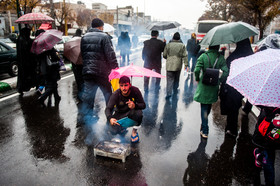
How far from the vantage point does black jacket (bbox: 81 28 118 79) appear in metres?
3.95

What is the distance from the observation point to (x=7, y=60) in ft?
27.0

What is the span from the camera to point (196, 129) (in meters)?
4.30

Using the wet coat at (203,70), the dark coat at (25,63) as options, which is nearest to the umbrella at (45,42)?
the dark coat at (25,63)

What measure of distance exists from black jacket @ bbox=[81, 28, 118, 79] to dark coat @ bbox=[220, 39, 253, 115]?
220 centimetres

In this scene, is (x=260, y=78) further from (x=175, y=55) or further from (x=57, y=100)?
(x=57, y=100)

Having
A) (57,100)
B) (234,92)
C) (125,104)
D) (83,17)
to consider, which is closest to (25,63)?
(57,100)

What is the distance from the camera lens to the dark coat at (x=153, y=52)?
21.0 ft

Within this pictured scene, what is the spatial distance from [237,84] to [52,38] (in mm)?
4501

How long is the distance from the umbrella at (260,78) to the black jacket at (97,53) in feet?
8.04

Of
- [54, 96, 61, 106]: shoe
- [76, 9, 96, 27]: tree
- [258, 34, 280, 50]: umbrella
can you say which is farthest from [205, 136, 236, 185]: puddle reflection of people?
[76, 9, 96, 27]: tree

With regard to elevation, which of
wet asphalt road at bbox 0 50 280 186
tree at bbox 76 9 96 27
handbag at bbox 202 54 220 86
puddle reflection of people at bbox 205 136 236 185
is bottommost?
puddle reflection of people at bbox 205 136 236 185

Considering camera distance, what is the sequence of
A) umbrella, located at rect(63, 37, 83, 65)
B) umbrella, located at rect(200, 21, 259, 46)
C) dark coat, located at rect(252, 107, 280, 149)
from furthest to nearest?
umbrella, located at rect(63, 37, 83, 65) → umbrella, located at rect(200, 21, 259, 46) → dark coat, located at rect(252, 107, 280, 149)

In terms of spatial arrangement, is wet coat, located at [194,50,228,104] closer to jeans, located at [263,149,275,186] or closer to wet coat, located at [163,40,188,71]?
jeans, located at [263,149,275,186]

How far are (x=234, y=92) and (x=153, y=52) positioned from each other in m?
3.36
